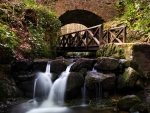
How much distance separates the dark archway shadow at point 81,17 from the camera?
486 inches

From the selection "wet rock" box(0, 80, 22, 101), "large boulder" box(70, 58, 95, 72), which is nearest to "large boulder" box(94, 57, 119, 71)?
"large boulder" box(70, 58, 95, 72)

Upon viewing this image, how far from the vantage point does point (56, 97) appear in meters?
4.85

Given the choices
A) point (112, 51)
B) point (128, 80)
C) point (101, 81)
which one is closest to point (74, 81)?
point (101, 81)

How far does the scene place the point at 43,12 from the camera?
772 cm

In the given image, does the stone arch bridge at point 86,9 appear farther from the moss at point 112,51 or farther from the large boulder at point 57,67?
the large boulder at point 57,67

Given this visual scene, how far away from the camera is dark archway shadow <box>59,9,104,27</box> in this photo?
12.3m

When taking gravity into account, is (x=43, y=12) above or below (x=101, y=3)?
below

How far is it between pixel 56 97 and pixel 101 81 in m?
1.11

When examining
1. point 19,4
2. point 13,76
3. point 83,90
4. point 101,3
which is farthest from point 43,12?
point 101,3

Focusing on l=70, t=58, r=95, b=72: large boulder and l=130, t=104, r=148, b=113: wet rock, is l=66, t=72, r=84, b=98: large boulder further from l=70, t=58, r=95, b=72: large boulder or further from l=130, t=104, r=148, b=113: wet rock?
l=130, t=104, r=148, b=113: wet rock

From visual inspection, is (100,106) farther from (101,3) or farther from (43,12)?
(101,3)

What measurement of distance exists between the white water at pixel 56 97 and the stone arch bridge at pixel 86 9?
7.22 meters

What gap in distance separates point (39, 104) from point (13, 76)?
1122 millimetres

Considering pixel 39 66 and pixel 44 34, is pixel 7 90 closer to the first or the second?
pixel 39 66
